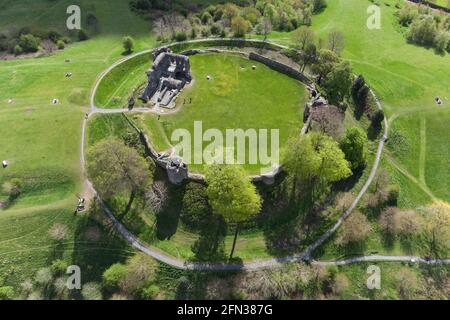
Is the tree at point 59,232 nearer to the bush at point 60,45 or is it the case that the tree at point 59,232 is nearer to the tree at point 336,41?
the bush at point 60,45

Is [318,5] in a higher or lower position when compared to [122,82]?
higher

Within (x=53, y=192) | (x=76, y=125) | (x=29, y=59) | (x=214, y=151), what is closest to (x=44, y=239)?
(x=53, y=192)

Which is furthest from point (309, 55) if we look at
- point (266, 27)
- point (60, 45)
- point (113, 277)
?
point (60, 45)

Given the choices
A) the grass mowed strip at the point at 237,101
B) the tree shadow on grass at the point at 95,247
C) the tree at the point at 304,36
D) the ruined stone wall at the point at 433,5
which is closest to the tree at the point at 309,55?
the tree at the point at 304,36

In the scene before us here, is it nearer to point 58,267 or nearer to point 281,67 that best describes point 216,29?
point 281,67

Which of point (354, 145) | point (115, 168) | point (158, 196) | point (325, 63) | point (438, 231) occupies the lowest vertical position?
point (158, 196)

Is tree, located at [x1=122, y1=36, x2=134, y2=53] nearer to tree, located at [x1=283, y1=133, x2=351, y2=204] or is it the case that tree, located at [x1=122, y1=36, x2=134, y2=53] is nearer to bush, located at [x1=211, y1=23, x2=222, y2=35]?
bush, located at [x1=211, y1=23, x2=222, y2=35]

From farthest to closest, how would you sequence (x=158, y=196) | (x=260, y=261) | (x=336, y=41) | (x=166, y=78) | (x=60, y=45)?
(x=60, y=45), (x=336, y=41), (x=166, y=78), (x=158, y=196), (x=260, y=261)
